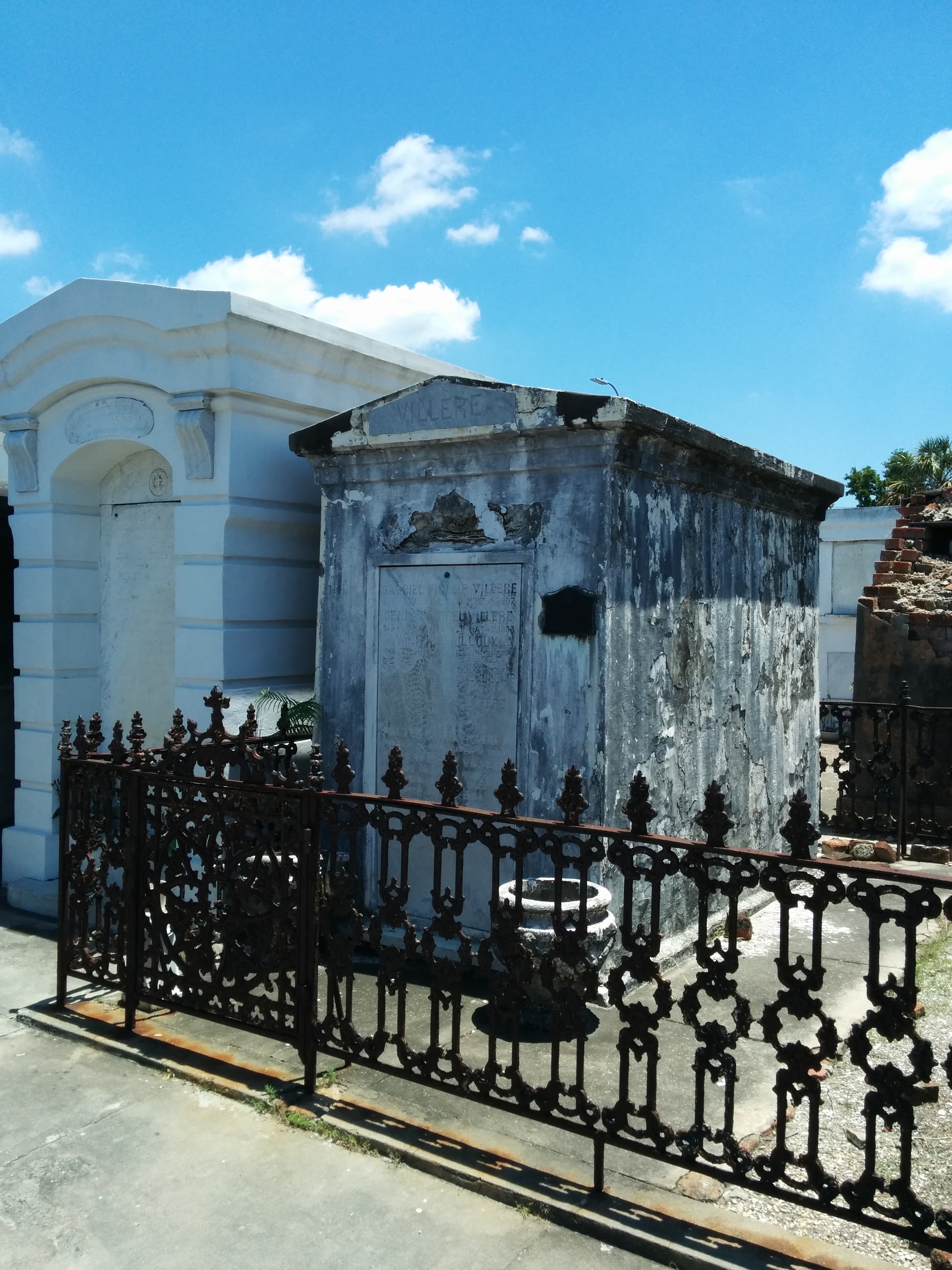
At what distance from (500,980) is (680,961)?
2468mm

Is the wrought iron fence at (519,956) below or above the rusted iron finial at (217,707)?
below

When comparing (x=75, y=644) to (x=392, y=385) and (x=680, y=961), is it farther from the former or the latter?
(x=680, y=961)

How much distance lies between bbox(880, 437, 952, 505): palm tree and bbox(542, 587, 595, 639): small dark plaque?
2604cm

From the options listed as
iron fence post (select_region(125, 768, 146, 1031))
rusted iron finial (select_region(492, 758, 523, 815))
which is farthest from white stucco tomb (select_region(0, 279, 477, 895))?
rusted iron finial (select_region(492, 758, 523, 815))

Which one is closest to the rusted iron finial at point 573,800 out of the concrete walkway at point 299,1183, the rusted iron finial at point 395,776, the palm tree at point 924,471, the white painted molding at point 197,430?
the rusted iron finial at point 395,776

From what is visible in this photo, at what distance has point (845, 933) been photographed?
6.30m

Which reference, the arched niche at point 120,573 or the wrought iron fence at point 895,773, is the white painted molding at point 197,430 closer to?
the arched niche at point 120,573

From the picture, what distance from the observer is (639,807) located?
329 centimetres

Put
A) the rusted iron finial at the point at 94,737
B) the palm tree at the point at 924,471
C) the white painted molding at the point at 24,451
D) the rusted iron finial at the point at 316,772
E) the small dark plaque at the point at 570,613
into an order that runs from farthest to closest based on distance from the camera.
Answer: the palm tree at the point at 924,471 < the white painted molding at the point at 24,451 < the small dark plaque at the point at 570,613 < the rusted iron finial at the point at 94,737 < the rusted iron finial at the point at 316,772

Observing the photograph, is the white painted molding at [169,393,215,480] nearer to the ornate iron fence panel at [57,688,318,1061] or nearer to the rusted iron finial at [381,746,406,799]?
the ornate iron fence panel at [57,688,318,1061]

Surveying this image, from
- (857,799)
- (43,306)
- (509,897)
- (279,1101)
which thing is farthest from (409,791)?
(857,799)

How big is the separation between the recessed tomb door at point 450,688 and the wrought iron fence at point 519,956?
7 centimetres

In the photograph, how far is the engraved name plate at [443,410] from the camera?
5.37 metres

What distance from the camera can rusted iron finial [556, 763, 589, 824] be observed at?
3402mm
